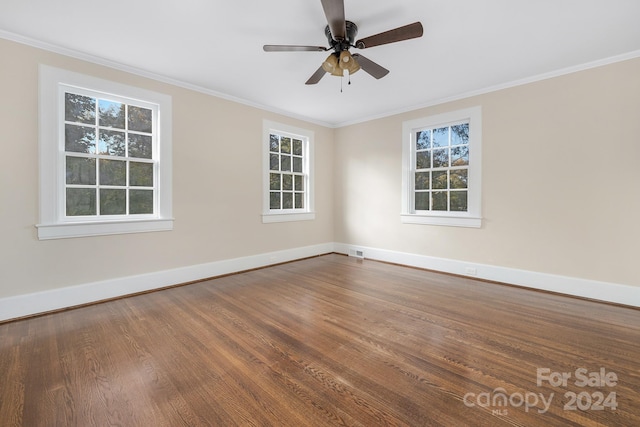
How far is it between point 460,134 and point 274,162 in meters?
3.12

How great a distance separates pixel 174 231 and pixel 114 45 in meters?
2.19

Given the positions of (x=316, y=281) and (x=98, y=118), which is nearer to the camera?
(x=98, y=118)

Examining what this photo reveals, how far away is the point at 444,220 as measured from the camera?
4.39 m

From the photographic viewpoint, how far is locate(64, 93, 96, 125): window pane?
9.86ft

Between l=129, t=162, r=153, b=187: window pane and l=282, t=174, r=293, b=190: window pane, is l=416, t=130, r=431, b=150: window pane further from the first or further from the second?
l=129, t=162, r=153, b=187: window pane

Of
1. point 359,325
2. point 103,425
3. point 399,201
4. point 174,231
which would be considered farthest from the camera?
point 399,201

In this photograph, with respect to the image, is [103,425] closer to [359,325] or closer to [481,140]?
[359,325]

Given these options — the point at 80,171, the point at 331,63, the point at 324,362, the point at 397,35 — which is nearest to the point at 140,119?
the point at 80,171

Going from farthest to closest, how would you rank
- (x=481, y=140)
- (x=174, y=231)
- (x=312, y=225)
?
(x=312, y=225), (x=481, y=140), (x=174, y=231)

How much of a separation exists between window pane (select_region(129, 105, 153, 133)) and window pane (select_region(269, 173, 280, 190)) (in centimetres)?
195

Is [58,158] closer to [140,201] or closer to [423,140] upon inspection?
[140,201]

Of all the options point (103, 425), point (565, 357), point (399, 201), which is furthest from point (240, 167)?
point (565, 357)

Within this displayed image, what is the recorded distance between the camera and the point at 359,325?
2.56 metres

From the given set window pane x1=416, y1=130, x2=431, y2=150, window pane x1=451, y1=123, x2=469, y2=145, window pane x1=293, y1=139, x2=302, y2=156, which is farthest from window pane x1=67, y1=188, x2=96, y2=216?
window pane x1=451, y1=123, x2=469, y2=145
